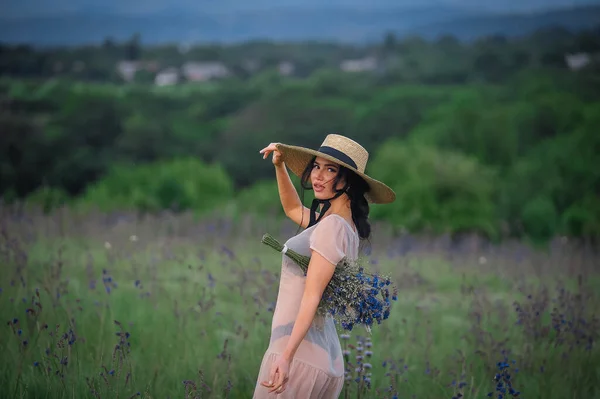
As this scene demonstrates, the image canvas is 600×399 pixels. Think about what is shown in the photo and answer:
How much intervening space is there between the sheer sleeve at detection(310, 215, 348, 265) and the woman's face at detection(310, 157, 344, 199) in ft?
0.57

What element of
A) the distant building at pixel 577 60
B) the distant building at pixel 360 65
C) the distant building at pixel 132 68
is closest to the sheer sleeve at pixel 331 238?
the distant building at pixel 577 60

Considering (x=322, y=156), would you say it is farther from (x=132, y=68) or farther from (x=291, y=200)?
(x=132, y=68)

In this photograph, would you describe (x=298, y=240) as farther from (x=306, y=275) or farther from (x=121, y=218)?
(x=121, y=218)

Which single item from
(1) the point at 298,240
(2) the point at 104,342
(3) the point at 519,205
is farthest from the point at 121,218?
(3) the point at 519,205

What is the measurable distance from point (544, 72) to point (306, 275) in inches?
2103

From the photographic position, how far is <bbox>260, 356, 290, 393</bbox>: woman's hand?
117 inches

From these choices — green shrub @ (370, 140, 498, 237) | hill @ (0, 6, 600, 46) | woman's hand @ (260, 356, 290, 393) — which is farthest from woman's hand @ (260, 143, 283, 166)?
hill @ (0, 6, 600, 46)

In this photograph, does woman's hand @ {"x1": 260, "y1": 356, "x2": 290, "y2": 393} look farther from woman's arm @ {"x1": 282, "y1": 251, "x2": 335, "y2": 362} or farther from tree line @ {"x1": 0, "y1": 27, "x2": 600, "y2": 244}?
tree line @ {"x1": 0, "y1": 27, "x2": 600, "y2": 244}

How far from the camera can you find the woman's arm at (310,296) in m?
2.96

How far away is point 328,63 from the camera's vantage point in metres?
79.0

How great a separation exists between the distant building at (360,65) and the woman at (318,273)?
73770 millimetres

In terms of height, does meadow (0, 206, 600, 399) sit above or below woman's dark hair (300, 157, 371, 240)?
below

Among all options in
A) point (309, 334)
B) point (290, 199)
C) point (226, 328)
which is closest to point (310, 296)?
point (309, 334)

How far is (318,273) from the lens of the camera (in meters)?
2.99
